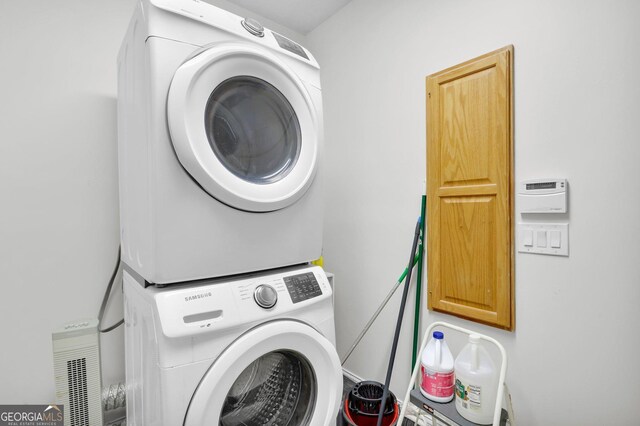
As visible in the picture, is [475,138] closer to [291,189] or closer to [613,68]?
[613,68]

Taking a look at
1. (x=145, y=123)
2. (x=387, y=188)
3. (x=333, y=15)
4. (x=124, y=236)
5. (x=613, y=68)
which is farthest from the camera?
(x=333, y=15)

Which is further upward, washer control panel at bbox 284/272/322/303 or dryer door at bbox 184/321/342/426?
washer control panel at bbox 284/272/322/303

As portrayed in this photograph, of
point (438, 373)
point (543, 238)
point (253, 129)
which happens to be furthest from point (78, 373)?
point (543, 238)

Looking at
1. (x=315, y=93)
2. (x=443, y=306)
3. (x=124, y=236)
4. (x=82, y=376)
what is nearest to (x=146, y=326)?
(x=124, y=236)

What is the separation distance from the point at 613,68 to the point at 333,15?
1.73 m

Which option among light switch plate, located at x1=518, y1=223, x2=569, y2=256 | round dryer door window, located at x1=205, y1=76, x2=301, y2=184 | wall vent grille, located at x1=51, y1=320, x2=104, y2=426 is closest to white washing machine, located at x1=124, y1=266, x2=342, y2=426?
wall vent grille, located at x1=51, y1=320, x2=104, y2=426

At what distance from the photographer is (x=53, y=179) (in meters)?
1.42

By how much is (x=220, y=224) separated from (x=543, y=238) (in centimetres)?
127

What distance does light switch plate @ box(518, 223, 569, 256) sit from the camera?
3.77ft

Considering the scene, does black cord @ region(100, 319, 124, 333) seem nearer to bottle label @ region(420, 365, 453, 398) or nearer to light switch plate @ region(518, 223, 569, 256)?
bottle label @ region(420, 365, 453, 398)

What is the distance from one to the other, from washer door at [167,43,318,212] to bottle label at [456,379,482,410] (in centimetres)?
94

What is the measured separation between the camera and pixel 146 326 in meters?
0.95

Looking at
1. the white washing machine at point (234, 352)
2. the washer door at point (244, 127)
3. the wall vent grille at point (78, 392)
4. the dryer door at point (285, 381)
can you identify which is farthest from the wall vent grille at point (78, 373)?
the washer door at point (244, 127)

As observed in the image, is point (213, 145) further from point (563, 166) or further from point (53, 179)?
point (563, 166)
